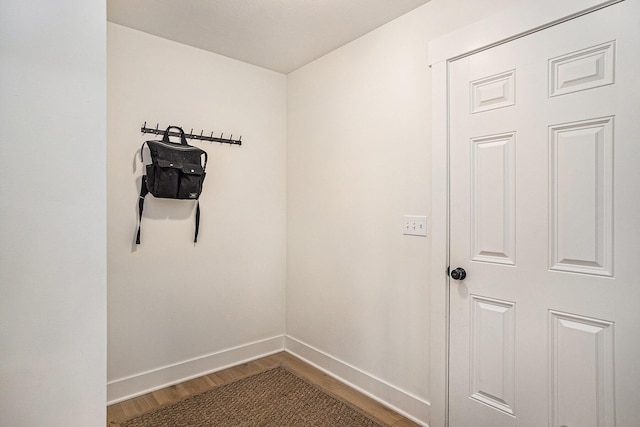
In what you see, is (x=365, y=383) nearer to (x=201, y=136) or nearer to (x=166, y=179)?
(x=166, y=179)

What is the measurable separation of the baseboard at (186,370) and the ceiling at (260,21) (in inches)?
91.2

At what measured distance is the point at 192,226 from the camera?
264cm

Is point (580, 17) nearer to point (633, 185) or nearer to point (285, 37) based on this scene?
point (633, 185)

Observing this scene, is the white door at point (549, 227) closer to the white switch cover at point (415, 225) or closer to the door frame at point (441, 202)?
the door frame at point (441, 202)

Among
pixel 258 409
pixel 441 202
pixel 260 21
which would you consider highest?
pixel 260 21

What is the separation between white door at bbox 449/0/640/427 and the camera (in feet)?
4.53

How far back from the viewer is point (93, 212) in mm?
1253

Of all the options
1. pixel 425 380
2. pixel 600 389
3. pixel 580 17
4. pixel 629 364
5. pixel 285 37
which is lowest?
pixel 425 380

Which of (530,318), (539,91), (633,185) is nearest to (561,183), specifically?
(633,185)

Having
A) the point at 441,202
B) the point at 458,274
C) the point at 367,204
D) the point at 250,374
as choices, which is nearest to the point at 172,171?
the point at 367,204

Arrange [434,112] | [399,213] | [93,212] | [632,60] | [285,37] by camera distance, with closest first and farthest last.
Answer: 1. [93,212]
2. [632,60]
3. [434,112]
4. [399,213]
5. [285,37]

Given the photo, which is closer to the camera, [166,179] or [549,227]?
[549,227]

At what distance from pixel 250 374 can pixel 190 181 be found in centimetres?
151

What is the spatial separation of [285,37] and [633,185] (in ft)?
7.00
